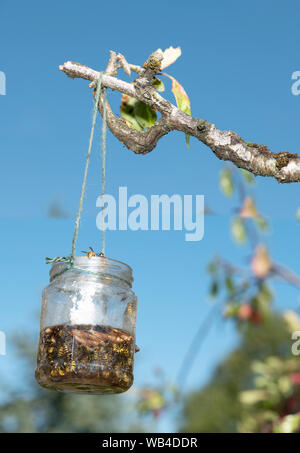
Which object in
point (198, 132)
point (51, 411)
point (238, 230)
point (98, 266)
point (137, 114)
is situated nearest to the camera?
point (98, 266)

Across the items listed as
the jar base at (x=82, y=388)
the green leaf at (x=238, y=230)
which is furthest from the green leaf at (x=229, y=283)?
the jar base at (x=82, y=388)

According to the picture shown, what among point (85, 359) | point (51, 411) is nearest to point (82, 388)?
point (85, 359)

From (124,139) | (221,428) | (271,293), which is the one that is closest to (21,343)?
(221,428)

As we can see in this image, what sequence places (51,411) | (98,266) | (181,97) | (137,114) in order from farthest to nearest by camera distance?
(51,411) < (137,114) < (181,97) < (98,266)

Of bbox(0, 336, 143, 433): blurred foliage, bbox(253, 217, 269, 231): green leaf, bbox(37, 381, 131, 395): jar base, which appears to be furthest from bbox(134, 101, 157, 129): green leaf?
bbox(0, 336, 143, 433): blurred foliage

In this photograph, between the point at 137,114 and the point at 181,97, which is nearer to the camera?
the point at 181,97

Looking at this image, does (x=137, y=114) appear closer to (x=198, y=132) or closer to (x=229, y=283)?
(x=198, y=132)
